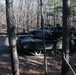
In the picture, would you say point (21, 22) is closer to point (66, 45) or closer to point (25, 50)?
point (25, 50)

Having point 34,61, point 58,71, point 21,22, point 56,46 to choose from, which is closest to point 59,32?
point 56,46

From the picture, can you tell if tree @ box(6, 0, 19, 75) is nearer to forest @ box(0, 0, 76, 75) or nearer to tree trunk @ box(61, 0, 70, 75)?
forest @ box(0, 0, 76, 75)

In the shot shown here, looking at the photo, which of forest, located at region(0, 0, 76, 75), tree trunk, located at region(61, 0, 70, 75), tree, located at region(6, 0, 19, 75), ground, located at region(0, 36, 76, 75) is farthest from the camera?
ground, located at region(0, 36, 76, 75)

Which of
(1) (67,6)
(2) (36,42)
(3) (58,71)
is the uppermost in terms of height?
(1) (67,6)

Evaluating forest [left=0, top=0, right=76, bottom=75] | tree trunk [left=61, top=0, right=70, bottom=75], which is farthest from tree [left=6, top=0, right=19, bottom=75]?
tree trunk [left=61, top=0, right=70, bottom=75]

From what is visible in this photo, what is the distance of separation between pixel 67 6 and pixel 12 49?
8.46 feet

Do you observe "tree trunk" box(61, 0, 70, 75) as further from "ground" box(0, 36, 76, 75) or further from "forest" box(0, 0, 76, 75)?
"ground" box(0, 36, 76, 75)

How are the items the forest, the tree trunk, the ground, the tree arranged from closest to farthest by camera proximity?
the tree
the forest
the tree trunk
the ground

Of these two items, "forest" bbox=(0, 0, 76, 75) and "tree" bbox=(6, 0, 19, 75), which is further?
"forest" bbox=(0, 0, 76, 75)

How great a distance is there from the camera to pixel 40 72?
400 inches

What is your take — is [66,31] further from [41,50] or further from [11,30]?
[41,50]

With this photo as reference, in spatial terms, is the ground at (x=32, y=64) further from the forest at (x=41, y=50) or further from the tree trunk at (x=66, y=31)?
the tree trunk at (x=66, y=31)

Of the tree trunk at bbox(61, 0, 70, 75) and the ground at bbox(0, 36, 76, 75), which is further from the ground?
the tree trunk at bbox(61, 0, 70, 75)

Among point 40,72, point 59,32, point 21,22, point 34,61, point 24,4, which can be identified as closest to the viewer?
point 40,72
